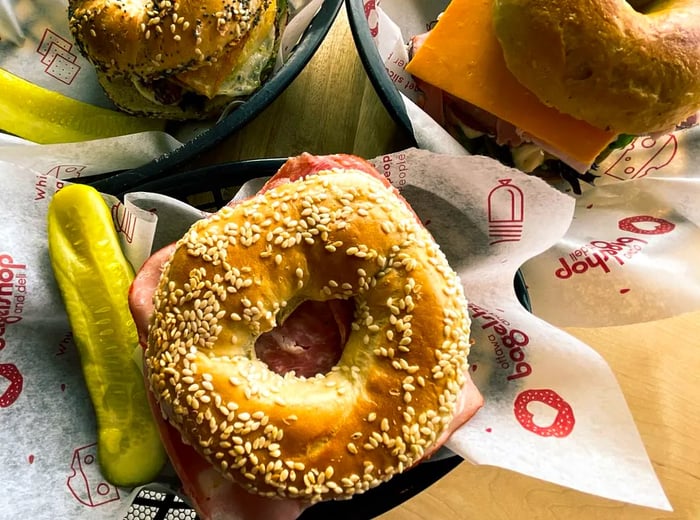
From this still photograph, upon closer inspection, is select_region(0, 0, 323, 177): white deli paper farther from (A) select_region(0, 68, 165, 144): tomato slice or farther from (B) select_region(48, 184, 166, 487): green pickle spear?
(B) select_region(48, 184, 166, 487): green pickle spear

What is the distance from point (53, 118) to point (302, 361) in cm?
82

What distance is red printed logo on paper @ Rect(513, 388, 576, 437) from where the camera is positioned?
0.98 meters

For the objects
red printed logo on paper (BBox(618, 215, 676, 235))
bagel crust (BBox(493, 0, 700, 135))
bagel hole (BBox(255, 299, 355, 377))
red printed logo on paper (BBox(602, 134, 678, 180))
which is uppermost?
bagel crust (BBox(493, 0, 700, 135))

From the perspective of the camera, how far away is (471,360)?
1077 mm

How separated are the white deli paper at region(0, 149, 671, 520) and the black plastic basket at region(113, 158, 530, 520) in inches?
2.3

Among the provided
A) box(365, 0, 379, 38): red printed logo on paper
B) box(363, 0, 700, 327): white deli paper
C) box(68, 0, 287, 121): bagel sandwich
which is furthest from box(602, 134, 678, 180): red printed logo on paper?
box(68, 0, 287, 121): bagel sandwich

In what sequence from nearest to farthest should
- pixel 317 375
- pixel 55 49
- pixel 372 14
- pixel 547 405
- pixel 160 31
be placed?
1. pixel 317 375
2. pixel 547 405
3. pixel 160 31
4. pixel 372 14
5. pixel 55 49

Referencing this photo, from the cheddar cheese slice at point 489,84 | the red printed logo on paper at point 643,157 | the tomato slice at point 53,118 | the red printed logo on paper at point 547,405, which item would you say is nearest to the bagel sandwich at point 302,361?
the red printed logo on paper at point 547,405

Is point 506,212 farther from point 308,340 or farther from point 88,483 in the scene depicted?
point 88,483

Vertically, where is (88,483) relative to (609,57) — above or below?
below

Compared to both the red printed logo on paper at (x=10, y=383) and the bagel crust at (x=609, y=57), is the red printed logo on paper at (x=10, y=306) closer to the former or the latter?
the red printed logo on paper at (x=10, y=383)

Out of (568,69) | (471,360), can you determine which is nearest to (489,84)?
(568,69)

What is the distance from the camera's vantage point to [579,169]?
4.10ft

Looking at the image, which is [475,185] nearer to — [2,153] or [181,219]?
[181,219]
